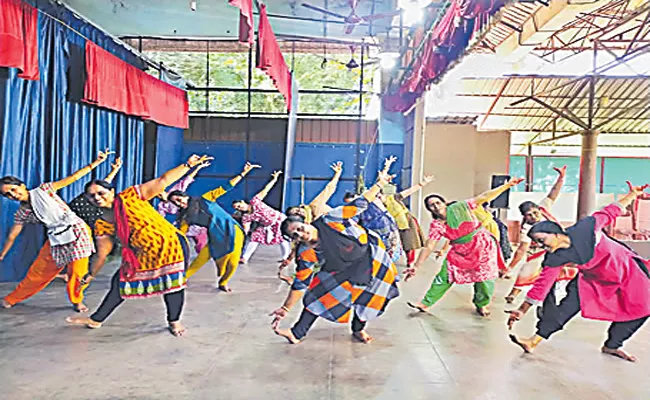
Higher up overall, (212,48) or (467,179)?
(212,48)

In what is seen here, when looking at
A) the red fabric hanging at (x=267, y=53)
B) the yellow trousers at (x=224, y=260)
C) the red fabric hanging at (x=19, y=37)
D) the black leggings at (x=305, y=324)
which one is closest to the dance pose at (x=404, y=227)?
the red fabric hanging at (x=267, y=53)

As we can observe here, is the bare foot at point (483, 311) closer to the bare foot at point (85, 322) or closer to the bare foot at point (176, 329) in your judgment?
the bare foot at point (176, 329)

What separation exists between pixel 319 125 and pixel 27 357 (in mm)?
8264

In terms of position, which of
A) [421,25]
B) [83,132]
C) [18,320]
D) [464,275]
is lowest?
[18,320]

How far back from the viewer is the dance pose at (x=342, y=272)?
3.00 metres

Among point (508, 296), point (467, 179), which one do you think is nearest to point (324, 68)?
point (467, 179)

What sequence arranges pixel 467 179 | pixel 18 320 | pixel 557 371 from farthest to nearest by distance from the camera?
pixel 467 179 < pixel 18 320 < pixel 557 371

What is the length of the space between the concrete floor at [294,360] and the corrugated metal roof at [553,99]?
8.85 m

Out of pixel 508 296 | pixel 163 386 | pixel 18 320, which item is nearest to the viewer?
pixel 163 386

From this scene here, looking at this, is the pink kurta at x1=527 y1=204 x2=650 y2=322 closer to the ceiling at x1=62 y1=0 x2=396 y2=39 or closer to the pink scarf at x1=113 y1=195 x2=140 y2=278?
the pink scarf at x1=113 y1=195 x2=140 y2=278

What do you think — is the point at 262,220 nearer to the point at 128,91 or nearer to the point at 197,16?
the point at 128,91

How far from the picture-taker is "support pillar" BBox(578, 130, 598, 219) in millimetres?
11500

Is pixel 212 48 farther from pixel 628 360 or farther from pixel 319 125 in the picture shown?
pixel 628 360

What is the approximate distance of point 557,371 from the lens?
2883mm
